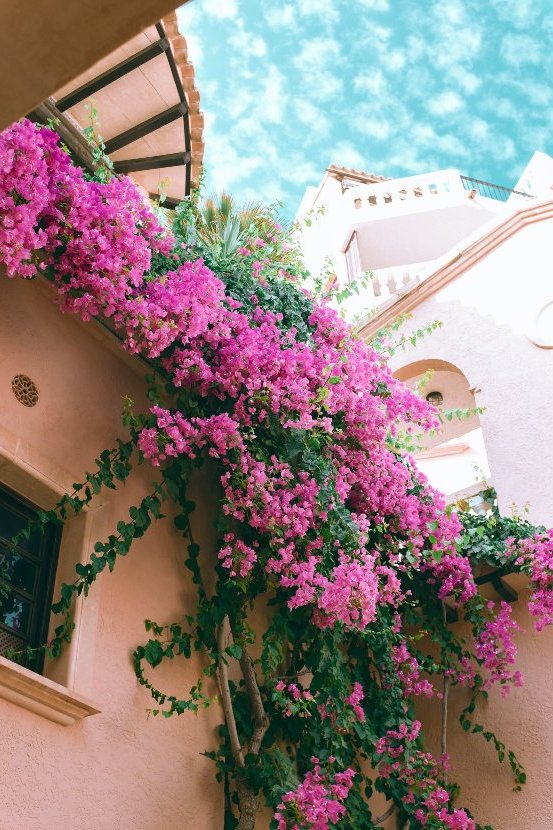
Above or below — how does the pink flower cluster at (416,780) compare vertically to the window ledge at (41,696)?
above

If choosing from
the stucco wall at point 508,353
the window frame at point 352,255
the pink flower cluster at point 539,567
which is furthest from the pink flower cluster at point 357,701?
the window frame at point 352,255

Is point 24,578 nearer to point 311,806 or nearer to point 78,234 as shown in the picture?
point 78,234

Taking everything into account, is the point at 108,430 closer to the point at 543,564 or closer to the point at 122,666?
the point at 122,666

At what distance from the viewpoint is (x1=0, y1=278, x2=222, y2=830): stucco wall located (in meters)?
4.40

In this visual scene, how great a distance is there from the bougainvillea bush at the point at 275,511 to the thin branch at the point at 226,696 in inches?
0.5

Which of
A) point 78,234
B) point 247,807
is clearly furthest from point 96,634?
point 78,234

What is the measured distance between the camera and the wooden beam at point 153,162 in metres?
8.93

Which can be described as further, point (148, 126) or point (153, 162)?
point (153, 162)

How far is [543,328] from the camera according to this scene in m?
9.09

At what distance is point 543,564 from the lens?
6.67m

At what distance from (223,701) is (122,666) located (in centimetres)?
75

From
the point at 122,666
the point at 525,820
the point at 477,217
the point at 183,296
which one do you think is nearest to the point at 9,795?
the point at 122,666

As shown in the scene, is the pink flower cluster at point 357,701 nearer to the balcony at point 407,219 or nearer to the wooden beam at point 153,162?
the wooden beam at point 153,162

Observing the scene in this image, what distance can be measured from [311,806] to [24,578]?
1.95 m
